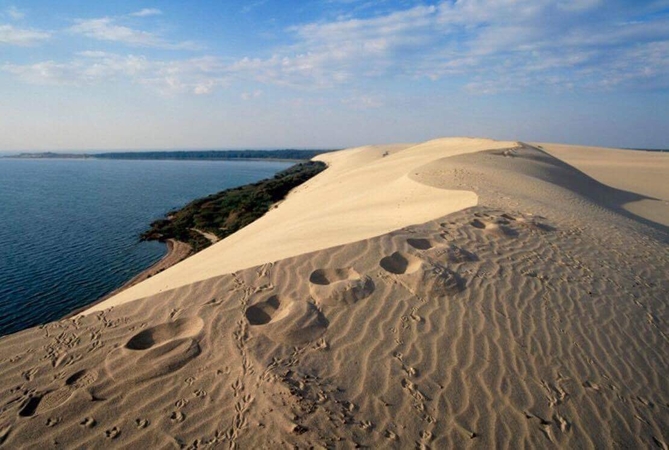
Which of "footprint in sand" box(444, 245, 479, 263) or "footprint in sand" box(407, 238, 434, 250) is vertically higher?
"footprint in sand" box(407, 238, 434, 250)

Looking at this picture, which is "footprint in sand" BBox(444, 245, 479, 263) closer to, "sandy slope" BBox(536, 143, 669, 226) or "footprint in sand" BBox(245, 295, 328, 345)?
"footprint in sand" BBox(245, 295, 328, 345)

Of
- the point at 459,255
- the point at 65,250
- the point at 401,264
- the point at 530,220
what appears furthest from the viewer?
the point at 65,250

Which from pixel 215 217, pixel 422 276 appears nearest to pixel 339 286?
pixel 422 276

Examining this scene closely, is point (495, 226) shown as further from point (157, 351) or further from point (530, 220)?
point (157, 351)

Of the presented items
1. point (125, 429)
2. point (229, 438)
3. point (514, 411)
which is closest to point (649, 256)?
point (514, 411)

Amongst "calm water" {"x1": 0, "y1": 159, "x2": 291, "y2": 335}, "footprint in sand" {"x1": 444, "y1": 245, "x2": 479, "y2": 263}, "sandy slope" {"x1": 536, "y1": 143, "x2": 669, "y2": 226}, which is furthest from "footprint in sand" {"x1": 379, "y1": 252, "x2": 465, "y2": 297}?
"sandy slope" {"x1": 536, "y1": 143, "x2": 669, "y2": 226}

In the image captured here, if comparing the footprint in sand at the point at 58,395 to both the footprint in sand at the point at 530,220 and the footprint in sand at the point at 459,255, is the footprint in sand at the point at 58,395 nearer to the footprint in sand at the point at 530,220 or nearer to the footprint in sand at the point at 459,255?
the footprint in sand at the point at 459,255

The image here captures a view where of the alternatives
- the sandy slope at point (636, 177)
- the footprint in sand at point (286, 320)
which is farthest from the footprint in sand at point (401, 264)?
the sandy slope at point (636, 177)
